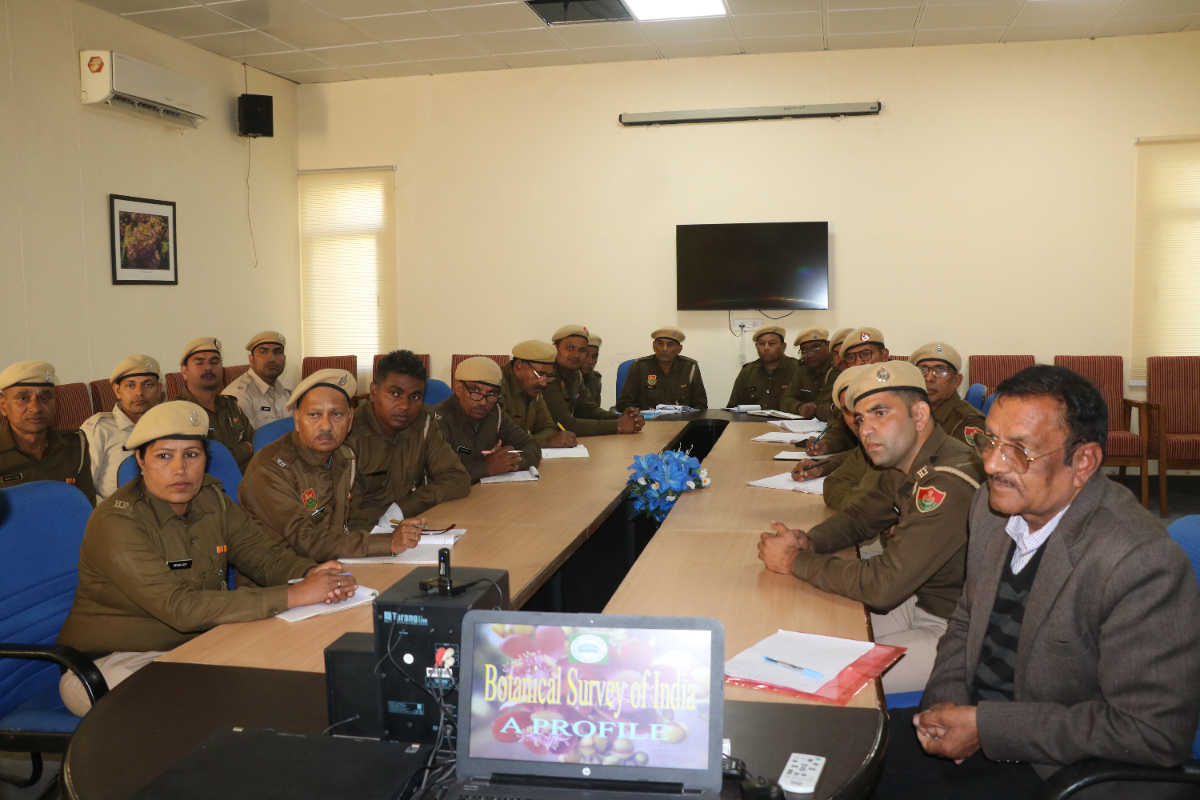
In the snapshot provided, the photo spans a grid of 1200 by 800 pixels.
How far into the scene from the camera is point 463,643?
4.49 feet

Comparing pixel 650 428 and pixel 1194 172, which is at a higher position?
pixel 1194 172

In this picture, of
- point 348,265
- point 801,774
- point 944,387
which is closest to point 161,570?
point 801,774

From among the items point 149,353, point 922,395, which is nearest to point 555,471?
point 922,395

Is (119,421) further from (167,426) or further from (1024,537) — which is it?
(1024,537)

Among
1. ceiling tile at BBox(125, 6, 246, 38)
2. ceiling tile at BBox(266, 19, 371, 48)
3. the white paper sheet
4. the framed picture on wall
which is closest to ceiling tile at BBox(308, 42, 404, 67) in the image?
ceiling tile at BBox(266, 19, 371, 48)

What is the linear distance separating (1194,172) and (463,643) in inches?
334

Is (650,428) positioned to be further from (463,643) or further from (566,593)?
(463,643)

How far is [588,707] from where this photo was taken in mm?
1349

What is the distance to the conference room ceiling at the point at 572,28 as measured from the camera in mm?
6781

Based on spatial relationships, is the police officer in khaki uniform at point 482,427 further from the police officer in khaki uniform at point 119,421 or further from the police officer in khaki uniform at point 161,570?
the police officer in khaki uniform at point 161,570

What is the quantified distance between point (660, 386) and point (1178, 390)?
4311mm

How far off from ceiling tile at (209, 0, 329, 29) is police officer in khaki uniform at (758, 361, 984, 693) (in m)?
5.73

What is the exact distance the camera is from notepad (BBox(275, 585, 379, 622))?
232 cm

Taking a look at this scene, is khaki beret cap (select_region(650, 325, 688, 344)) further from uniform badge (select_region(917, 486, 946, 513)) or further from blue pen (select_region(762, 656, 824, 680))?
blue pen (select_region(762, 656, 824, 680))
